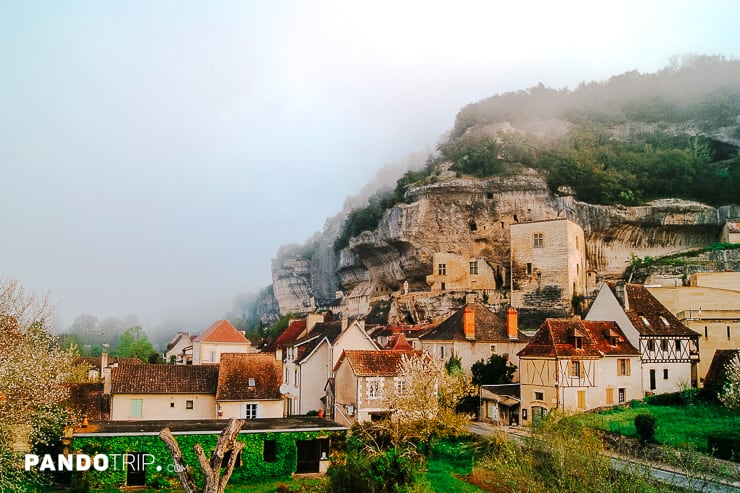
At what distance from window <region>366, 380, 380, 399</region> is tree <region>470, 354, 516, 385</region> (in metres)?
8.96

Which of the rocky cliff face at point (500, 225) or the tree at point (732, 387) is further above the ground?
the rocky cliff face at point (500, 225)

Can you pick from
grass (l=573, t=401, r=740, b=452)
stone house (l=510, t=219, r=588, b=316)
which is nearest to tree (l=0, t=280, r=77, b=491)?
grass (l=573, t=401, r=740, b=452)

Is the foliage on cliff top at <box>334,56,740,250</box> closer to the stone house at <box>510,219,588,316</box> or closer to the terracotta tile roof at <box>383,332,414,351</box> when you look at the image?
the stone house at <box>510,219,588,316</box>

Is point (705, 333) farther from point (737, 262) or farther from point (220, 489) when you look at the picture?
point (220, 489)

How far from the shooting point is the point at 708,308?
41.2 meters

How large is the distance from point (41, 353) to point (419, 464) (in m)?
11.5

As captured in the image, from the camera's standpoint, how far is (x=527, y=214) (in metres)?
65.5

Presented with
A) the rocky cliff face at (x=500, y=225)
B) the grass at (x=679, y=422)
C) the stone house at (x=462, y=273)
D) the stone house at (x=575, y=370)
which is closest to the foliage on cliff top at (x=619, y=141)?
the rocky cliff face at (x=500, y=225)

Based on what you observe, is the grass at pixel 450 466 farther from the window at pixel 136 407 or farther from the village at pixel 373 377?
the window at pixel 136 407

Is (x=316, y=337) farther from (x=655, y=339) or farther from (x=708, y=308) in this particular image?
(x=708, y=308)

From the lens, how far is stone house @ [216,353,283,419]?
1244 inches

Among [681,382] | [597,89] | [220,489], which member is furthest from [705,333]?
[597,89]

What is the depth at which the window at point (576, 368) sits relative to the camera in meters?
31.4

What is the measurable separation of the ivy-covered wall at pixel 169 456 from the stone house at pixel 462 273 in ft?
140
